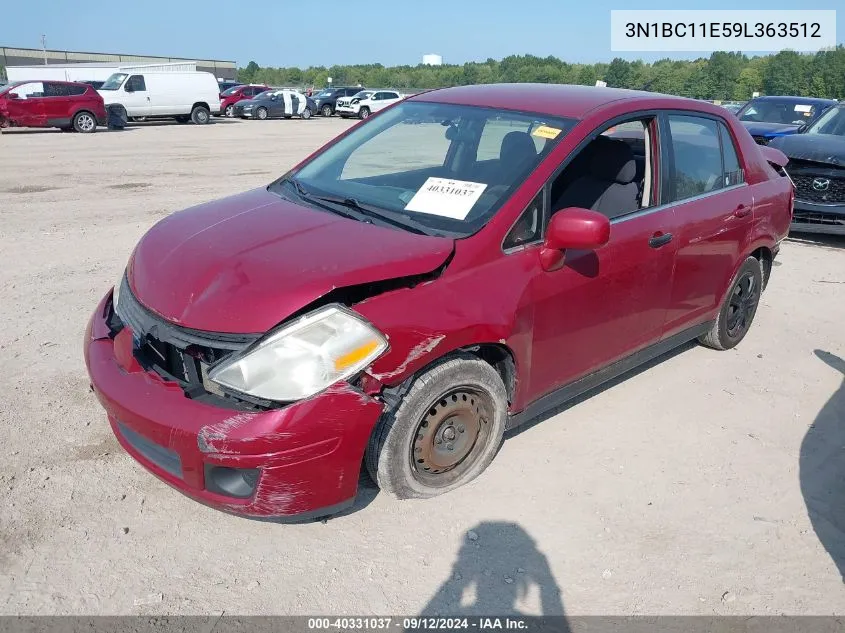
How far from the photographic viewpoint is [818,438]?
398cm

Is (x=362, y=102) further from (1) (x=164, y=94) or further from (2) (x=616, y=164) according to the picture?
(2) (x=616, y=164)

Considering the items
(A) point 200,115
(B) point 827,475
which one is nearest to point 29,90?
(A) point 200,115

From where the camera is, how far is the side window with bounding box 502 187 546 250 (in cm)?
312

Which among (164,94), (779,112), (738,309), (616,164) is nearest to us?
(616,164)

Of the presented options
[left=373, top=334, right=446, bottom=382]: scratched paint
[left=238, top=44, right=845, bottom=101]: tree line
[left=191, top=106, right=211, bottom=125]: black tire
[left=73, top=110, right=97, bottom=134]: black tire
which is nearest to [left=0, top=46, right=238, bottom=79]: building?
[left=238, top=44, right=845, bottom=101]: tree line

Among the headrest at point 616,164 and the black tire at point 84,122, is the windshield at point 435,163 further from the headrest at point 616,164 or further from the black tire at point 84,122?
the black tire at point 84,122

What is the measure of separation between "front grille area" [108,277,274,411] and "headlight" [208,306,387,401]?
56 millimetres

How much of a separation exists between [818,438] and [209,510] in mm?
3324

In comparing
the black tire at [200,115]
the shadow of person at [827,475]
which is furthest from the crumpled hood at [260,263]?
the black tire at [200,115]

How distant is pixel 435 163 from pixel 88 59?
84.7m

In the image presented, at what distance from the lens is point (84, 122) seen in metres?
21.0

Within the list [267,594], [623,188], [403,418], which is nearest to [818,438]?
[623,188]

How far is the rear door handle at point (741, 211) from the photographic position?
4.42m

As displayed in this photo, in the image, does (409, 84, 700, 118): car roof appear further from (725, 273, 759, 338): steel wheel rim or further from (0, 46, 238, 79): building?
(0, 46, 238, 79): building
